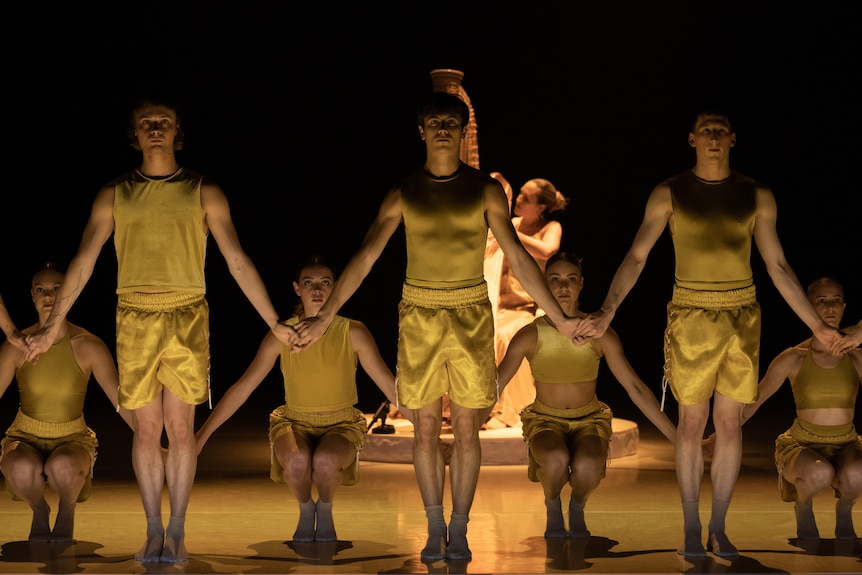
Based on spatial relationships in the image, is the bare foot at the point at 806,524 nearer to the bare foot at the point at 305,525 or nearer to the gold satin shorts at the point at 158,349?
the bare foot at the point at 305,525

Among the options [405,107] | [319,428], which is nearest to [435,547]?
[319,428]

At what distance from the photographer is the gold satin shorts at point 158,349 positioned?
16.5 feet

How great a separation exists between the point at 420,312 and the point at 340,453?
753 millimetres

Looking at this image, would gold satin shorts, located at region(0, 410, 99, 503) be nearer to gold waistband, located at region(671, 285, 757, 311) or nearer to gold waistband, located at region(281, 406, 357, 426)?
gold waistband, located at region(281, 406, 357, 426)

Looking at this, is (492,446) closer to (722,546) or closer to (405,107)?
(722,546)

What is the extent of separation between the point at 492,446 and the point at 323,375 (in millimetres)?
1909

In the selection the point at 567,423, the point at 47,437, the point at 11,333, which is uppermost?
the point at 11,333

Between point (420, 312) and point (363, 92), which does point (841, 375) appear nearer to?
point (420, 312)

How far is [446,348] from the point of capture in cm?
508

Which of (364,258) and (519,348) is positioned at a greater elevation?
(364,258)

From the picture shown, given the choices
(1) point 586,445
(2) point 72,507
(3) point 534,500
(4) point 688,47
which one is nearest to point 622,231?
(4) point 688,47

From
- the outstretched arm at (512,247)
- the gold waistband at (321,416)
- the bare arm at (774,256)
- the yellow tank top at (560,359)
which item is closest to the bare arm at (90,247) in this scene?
the gold waistband at (321,416)

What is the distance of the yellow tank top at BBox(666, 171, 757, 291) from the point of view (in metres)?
5.14

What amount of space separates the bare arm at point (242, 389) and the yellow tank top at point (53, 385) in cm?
52
